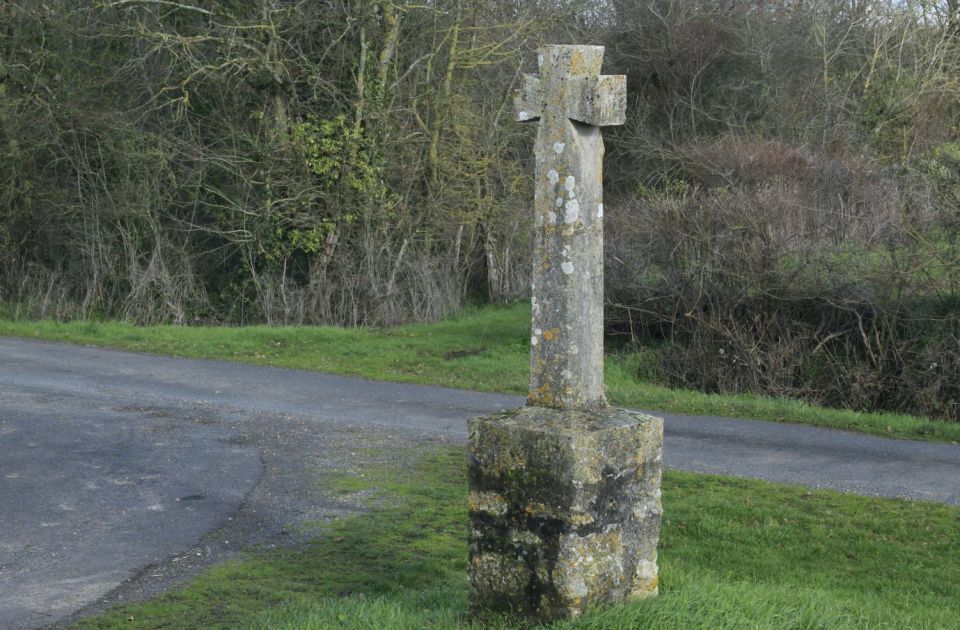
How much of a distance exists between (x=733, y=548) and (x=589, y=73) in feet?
13.0

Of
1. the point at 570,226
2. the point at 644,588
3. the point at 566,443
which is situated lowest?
the point at 644,588

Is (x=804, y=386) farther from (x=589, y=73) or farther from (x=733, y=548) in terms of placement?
(x=589, y=73)

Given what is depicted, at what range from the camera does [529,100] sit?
548cm

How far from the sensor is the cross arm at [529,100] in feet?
17.9

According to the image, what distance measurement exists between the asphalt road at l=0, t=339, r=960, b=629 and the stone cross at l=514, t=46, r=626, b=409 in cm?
332

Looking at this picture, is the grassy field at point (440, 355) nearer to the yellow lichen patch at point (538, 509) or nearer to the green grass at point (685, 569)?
the green grass at point (685, 569)

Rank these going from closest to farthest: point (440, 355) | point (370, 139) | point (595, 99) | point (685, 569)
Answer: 1. point (595, 99)
2. point (685, 569)
3. point (440, 355)
4. point (370, 139)

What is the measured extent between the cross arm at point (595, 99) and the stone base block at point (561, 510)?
1434mm

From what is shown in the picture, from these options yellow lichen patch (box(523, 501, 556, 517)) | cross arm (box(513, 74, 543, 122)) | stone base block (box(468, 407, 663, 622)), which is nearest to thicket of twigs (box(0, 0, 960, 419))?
cross arm (box(513, 74, 543, 122))

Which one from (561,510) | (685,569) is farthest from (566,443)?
(685,569)

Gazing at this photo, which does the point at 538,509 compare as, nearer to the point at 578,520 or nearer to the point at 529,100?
the point at 578,520

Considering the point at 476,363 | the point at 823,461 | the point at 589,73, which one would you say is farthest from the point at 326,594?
the point at 476,363

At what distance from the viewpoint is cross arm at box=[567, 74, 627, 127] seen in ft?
17.4

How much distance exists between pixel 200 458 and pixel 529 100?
6.32 meters
